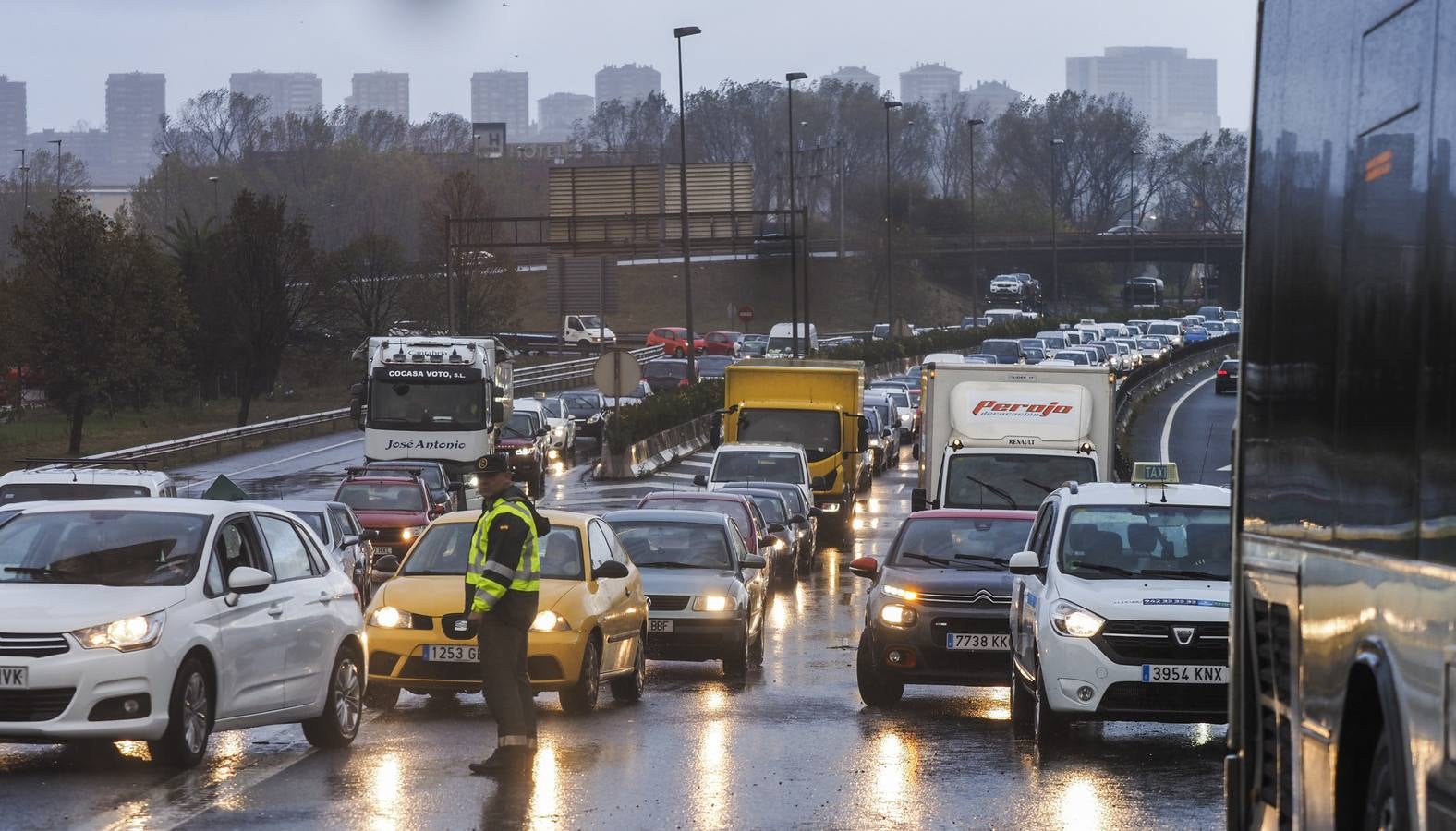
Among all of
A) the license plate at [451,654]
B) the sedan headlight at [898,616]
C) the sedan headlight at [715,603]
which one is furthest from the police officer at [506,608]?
the sedan headlight at [715,603]

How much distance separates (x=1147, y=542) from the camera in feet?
47.0

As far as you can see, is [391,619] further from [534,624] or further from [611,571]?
[611,571]

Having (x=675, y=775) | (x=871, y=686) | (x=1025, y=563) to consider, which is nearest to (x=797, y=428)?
(x=871, y=686)

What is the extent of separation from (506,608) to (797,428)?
26.8 meters

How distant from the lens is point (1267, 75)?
7.35m

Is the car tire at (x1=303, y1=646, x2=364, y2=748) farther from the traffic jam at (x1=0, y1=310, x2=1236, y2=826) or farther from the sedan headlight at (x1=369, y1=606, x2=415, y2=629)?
the sedan headlight at (x1=369, y1=606, x2=415, y2=629)

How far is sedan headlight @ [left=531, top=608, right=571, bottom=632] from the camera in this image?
14953 millimetres

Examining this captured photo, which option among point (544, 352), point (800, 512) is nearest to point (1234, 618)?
point (800, 512)

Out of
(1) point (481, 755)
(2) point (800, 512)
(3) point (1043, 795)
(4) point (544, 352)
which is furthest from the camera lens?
(4) point (544, 352)

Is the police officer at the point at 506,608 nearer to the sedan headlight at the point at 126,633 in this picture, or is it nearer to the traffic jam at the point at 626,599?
the traffic jam at the point at 626,599

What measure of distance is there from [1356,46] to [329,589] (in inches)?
343

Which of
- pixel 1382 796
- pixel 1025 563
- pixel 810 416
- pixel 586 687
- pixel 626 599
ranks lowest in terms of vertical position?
pixel 810 416

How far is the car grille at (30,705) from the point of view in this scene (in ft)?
36.1

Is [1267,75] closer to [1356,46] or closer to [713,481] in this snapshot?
[1356,46]
